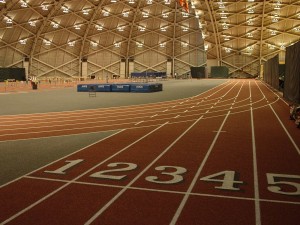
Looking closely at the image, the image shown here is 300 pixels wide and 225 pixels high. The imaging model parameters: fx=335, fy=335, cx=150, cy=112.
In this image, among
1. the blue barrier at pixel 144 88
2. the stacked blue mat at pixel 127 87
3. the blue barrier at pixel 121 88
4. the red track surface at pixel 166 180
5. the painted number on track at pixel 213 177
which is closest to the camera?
the red track surface at pixel 166 180

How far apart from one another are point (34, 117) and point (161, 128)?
5.24m

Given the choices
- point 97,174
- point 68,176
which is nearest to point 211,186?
point 97,174

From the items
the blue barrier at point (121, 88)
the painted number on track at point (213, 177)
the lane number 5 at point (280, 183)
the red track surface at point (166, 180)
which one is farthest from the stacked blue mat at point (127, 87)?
the lane number 5 at point (280, 183)

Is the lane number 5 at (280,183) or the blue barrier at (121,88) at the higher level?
the blue barrier at (121,88)

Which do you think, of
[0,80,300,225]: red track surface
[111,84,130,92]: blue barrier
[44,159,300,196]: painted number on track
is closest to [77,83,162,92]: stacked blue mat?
[111,84,130,92]: blue barrier

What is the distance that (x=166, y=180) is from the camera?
5.35 m

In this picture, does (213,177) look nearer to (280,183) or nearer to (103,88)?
(280,183)

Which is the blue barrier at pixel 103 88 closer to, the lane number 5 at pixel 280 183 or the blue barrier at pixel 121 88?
the blue barrier at pixel 121 88

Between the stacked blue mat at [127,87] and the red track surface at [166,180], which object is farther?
the stacked blue mat at [127,87]

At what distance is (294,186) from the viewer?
5137 millimetres

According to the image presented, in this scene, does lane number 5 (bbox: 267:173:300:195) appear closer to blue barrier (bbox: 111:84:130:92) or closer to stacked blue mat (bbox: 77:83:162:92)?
stacked blue mat (bbox: 77:83:162:92)

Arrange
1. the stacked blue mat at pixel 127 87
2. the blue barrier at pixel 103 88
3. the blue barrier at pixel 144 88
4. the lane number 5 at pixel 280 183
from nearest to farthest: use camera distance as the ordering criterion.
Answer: the lane number 5 at pixel 280 183, the blue barrier at pixel 144 88, the stacked blue mat at pixel 127 87, the blue barrier at pixel 103 88

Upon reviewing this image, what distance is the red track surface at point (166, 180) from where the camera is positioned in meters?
4.03

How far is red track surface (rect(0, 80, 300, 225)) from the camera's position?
4027mm
